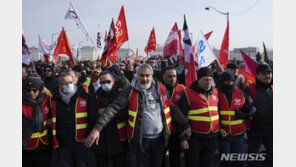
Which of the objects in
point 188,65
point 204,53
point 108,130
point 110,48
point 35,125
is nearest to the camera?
point 35,125

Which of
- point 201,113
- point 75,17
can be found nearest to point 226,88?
point 201,113

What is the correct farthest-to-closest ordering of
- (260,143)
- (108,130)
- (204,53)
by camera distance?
1. (204,53)
2. (260,143)
3. (108,130)

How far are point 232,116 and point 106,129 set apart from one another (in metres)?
1.96

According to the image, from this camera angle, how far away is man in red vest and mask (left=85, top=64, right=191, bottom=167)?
2920 millimetres

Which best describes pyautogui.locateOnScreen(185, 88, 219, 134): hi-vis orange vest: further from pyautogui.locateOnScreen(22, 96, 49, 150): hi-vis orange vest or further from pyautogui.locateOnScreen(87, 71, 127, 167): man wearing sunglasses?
pyautogui.locateOnScreen(22, 96, 49, 150): hi-vis orange vest

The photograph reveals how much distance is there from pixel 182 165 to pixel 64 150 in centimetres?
233

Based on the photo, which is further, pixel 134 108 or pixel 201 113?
pixel 201 113

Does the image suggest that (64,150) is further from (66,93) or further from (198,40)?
(198,40)

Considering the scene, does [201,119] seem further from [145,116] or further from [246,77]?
[246,77]

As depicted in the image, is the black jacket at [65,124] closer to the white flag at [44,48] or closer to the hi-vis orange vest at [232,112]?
the hi-vis orange vest at [232,112]

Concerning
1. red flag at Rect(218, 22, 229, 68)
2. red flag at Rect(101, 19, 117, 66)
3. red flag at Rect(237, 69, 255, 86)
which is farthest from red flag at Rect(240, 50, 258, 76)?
red flag at Rect(101, 19, 117, 66)

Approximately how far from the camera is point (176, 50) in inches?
261

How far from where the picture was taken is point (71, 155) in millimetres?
3271

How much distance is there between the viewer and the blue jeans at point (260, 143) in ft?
11.8
